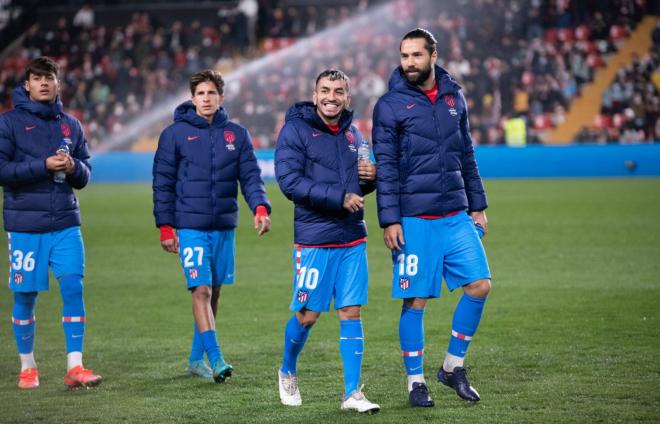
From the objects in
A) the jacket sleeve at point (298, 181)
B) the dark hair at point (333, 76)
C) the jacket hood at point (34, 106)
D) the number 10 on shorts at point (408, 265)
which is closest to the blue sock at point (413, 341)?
the number 10 on shorts at point (408, 265)

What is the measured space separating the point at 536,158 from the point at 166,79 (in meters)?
14.0

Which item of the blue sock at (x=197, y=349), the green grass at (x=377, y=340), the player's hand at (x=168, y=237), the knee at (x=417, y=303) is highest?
the player's hand at (x=168, y=237)

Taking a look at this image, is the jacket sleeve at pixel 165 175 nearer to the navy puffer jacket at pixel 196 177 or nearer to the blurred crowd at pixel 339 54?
the navy puffer jacket at pixel 196 177

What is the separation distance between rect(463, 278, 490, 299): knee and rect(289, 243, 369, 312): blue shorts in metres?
Result: 0.65

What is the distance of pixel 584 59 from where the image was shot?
3303 centimetres

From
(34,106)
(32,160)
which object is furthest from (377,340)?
(34,106)

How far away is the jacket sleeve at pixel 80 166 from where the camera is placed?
730 cm

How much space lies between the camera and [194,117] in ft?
24.6

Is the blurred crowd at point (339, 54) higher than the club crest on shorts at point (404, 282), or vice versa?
the blurred crowd at point (339, 54)

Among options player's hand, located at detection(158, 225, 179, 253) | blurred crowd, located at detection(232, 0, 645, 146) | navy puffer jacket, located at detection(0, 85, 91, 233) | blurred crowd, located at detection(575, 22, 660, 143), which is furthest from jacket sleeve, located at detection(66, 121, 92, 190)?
blurred crowd, located at detection(575, 22, 660, 143)

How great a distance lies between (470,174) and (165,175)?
215cm

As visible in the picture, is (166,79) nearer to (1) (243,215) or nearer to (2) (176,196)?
(1) (243,215)

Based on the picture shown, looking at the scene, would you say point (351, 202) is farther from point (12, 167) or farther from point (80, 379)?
point (12, 167)

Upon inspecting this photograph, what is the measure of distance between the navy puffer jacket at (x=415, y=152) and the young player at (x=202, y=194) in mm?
1218
